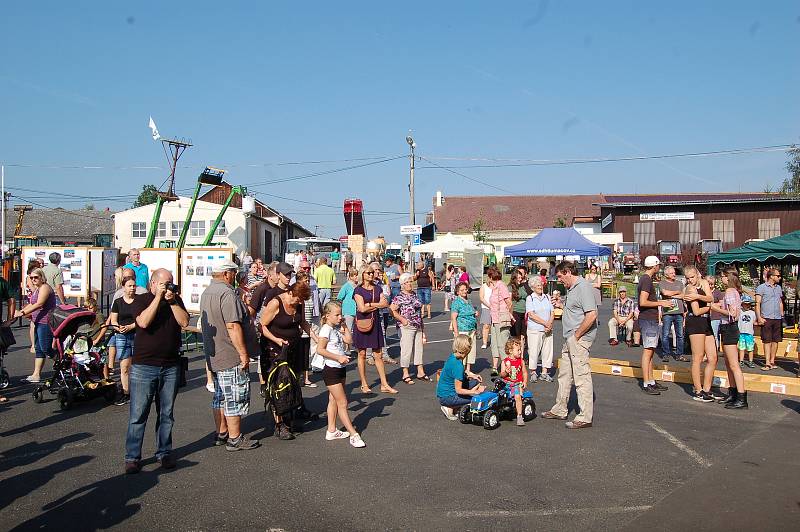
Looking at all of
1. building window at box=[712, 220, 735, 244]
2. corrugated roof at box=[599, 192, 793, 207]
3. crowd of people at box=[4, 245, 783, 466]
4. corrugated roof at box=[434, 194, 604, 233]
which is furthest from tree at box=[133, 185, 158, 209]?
crowd of people at box=[4, 245, 783, 466]

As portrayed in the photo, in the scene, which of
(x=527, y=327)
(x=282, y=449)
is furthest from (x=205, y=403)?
(x=527, y=327)

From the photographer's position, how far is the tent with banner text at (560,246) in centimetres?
2422

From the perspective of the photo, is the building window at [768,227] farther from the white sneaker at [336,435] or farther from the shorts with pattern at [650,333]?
the white sneaker at [336,435]

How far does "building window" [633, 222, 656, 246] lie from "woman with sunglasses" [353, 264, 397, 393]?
37.7m

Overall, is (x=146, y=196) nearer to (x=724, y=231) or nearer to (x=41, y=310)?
(x=724, y=231)

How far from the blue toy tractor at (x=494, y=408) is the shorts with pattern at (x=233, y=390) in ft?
8.93

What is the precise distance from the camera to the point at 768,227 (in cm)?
4225

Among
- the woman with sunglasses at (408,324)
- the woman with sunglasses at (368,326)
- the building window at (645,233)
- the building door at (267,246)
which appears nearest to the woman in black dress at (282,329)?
the woman with sunglasses at (368,326)

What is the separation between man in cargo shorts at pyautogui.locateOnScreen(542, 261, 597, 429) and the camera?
7840 millimetres

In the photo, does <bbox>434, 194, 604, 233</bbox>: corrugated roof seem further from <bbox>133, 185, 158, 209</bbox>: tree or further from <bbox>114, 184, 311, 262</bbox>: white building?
<bbox>133, 185, 158, 209</bbox>: tree

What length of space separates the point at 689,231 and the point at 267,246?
3313 centimetres

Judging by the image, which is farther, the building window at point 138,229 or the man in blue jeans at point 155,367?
the building window at point 138,229

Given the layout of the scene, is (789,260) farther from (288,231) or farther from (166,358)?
(288,231)

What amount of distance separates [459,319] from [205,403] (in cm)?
418
